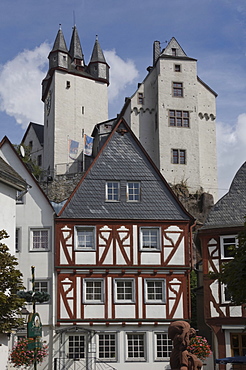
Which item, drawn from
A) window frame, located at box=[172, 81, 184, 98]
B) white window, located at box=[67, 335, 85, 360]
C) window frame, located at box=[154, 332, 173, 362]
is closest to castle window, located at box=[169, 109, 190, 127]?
window frame, located at box=[172, 81, 184, 98]

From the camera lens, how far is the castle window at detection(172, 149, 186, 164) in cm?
6228

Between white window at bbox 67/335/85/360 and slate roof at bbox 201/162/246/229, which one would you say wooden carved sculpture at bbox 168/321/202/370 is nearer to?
white window at bbox 67/335/85/360

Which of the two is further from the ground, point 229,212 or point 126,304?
point 229,212

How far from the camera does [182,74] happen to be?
209 ft

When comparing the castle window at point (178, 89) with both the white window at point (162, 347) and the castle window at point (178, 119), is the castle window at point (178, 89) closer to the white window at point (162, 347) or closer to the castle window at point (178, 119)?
the castle window at point (178, 119)

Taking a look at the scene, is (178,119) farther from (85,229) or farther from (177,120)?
(85,229)

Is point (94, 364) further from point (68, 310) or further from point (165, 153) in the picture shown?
point (165, 153)

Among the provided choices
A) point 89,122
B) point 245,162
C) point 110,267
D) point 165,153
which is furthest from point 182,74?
point 110,267

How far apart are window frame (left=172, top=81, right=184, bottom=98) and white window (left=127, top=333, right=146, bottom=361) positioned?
3611 cm

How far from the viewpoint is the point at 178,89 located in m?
63.5

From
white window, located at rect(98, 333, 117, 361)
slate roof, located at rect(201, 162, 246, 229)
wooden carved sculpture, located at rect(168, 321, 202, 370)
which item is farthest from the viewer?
slate roof, located at rect(201, 162, 246, 229)

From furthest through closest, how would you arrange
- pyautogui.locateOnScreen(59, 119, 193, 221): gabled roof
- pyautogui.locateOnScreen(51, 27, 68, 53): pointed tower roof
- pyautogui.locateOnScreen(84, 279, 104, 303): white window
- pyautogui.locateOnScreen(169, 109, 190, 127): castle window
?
pyautogui.locateOnScreen(51, 27, 68, 53): pointed tower roof, pyautogui.locateOnScreen(169, 109, 190, 127): castle window, pyautogui.locateOnScreen(59, 119, 193, 221): gabled roof, pyautogui.locateOnScreen(84, 279, 104, 303): white window

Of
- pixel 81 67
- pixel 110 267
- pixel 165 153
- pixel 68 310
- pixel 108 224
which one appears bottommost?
pixel 68 310

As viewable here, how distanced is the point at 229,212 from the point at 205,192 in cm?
3012
